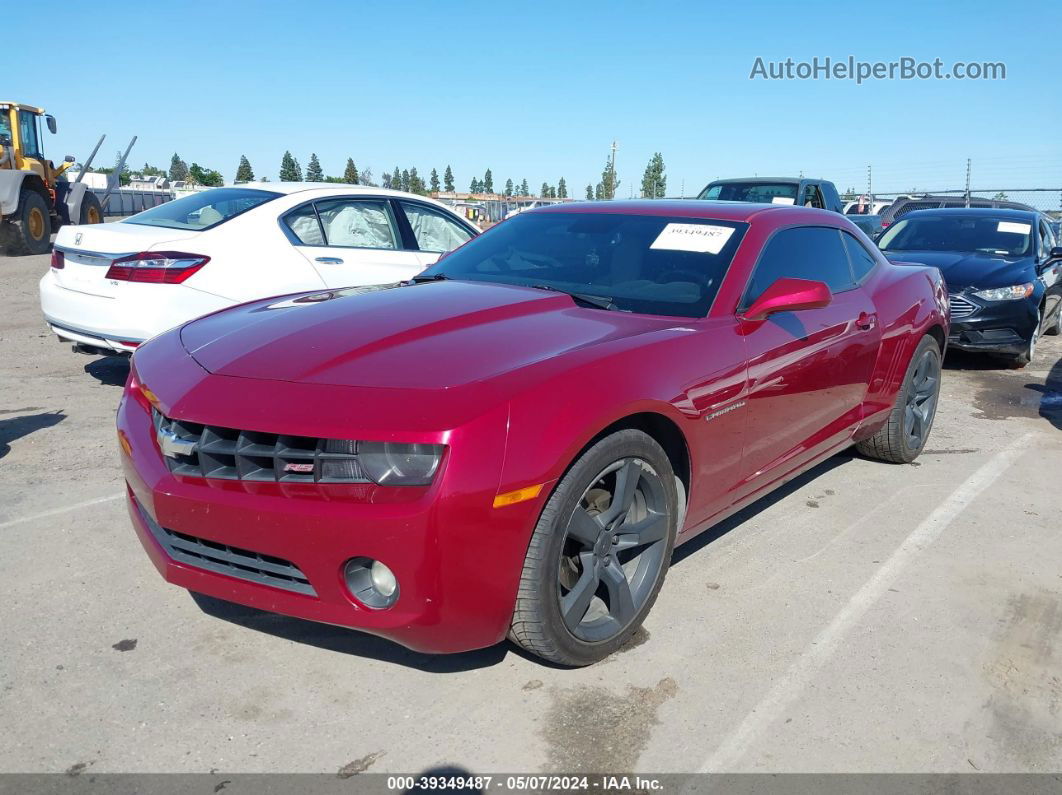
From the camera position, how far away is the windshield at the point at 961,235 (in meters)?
9.00

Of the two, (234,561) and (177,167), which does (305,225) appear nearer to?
(234,561)

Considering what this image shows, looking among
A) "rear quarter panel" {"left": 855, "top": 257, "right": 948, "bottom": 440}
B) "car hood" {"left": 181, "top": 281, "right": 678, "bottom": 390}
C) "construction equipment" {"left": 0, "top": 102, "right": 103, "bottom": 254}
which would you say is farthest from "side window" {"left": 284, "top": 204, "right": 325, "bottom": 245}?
"construction equipment" {"left": 0, "top": 102, "right": 103, "bottom": 254}

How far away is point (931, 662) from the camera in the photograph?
2904 mm

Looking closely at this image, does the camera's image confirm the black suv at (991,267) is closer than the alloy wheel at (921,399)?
No

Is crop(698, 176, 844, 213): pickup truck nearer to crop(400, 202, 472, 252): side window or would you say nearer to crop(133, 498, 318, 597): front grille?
crop(400, 202, 472, 252): side window

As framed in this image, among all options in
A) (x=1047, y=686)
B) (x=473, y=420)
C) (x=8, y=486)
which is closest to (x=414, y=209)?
(x=8, y=486)

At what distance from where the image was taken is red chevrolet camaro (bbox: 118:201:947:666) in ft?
7.55

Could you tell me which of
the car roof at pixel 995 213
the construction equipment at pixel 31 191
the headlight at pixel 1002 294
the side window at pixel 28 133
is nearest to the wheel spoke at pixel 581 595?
the headlight at pixel 1002 294

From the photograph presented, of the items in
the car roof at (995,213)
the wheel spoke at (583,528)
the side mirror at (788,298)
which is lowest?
the wheel spoke at (583,528)

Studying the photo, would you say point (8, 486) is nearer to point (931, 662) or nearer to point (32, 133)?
point (931, 662)

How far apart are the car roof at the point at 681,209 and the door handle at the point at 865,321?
560 mm

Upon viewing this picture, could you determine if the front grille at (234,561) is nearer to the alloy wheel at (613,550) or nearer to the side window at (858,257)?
the alloy wheel at (613,550)

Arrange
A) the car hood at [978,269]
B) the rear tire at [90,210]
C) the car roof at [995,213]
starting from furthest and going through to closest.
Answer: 1. the rear tire at [90,210]
2. the car roof at [995,213]
3. the car hood at [978,269]

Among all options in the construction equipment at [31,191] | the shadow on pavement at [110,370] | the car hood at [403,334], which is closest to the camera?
the car hood at [403,334]
